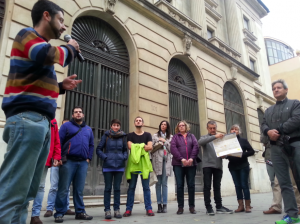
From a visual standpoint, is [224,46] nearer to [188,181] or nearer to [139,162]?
[188,181]

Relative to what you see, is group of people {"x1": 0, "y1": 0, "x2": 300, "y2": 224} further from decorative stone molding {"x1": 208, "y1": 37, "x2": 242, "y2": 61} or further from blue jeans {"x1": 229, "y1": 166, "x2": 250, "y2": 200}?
decorative stone molding {"x1": 208, "y1": 37, "x2": 242, "y2": 61}

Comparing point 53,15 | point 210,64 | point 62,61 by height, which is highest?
point 210,64

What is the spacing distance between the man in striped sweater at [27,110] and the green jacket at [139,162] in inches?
133

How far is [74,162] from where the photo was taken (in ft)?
15.5

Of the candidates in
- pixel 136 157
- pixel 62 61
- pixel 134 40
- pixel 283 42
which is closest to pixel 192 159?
pixel 136 157

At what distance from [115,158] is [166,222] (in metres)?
1.65

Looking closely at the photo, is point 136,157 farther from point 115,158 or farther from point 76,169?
point 76,169

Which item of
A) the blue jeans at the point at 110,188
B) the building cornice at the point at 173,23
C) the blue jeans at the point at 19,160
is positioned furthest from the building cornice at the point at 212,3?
the blue jeans at the point at 19,160

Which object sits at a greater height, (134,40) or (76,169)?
(134,40)

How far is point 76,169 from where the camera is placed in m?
4.77

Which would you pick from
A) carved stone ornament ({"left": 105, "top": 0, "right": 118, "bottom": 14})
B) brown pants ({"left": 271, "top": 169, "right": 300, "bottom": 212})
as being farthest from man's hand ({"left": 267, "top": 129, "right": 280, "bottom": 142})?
carved stone ornament ({"left": 105, "top": 0, "right": 118, "bottom": 14})

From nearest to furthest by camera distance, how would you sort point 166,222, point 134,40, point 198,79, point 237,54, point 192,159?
point 166,222
point 192,159
point 134,40
point 198,79
point 237,54

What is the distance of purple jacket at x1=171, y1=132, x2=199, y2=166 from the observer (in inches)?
222

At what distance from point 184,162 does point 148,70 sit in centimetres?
522
